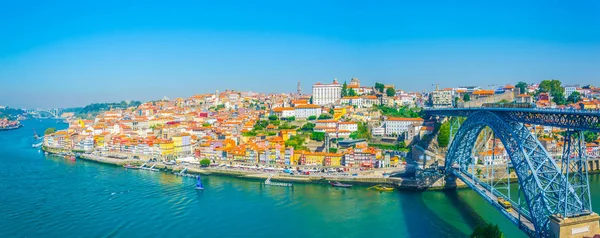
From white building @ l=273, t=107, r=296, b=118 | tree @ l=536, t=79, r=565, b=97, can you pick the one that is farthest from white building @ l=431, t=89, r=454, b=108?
white building @ l=273, t=107, r=296, b=118

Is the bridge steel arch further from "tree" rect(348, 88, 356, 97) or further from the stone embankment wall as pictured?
"tree" rect(348, 88, 356, 97)

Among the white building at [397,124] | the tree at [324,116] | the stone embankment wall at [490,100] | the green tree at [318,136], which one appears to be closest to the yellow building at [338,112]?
the tree at [324,116]

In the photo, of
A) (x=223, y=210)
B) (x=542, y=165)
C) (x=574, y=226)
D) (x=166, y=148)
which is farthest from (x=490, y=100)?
(x=166, y=148)

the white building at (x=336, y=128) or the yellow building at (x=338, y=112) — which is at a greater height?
the yellow building at (x=338, y=112)

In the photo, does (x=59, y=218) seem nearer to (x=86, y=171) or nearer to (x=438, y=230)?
(x=86, y=171)

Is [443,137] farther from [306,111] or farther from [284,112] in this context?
[284,112]

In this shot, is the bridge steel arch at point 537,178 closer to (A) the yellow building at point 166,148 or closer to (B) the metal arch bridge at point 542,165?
(B) the metal arch bridge at point 542,165

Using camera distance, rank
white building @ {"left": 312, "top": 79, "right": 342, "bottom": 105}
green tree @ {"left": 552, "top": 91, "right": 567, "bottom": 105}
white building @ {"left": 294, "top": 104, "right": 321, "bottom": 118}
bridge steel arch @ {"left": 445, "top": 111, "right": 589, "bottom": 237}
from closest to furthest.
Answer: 1. bridge steel arch @ {"left": 445, "top": 111, "right": 589, "bottom": 237}
2. green tree @ {"left": 552, "top": 91, "right": 567, "bottom": 105}
3. white building @ {"left": 294, "top": 104, "right": 321, "bottom": 118}
4. white building @ {"left": 312, "top": 79, "right": 342, "bottom": 105}

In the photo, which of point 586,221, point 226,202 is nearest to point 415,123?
point 226,202
